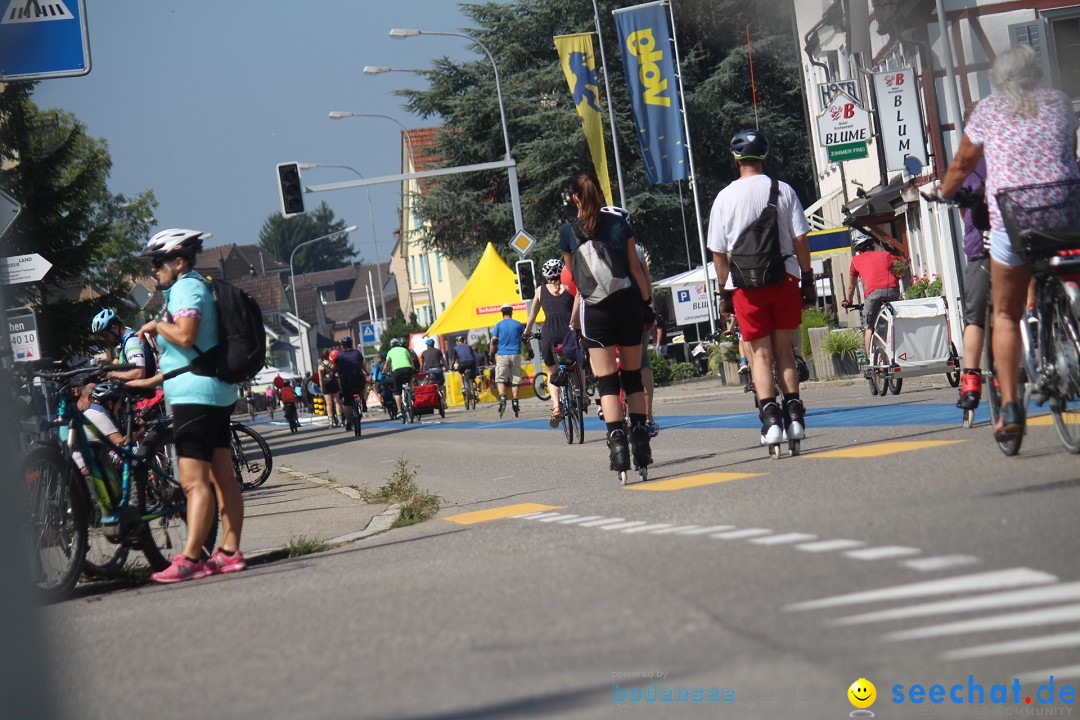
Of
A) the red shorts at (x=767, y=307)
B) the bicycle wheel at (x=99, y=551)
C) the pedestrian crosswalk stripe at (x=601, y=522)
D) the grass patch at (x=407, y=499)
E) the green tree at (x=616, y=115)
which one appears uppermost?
the green tree at (x=616, y=115)

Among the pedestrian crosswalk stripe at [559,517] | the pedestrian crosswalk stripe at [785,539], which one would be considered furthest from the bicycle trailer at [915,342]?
the pedestrian crosswalk stripe at [785,539]

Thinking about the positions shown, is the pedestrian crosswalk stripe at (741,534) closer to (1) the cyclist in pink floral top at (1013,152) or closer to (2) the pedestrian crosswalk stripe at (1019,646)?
(1) the cyclist in pink floral top at (1013,152)

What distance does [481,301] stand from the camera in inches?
1507

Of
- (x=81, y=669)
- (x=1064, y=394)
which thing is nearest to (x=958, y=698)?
(x=81, y=669)

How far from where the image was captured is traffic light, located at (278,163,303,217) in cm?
3584

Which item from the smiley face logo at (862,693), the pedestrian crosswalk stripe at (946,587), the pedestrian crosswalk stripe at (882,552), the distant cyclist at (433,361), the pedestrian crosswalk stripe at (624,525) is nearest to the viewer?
the smiley face logo at (862,693)

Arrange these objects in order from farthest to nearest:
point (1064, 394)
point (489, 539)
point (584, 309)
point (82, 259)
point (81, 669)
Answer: point (82, 259) → point (584, 309) → point (489, 539) → point (1064, 394) → point (81, 669)

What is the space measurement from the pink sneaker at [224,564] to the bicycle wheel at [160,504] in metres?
0.13

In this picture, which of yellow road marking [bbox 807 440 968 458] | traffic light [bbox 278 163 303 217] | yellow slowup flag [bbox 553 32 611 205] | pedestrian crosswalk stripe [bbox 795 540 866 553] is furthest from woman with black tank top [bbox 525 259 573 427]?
traffic light [bbox 278 163 303 217]

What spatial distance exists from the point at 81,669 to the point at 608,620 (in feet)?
6.32

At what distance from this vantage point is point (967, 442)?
363 inches

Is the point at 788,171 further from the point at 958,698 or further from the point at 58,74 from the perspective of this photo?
the point at 958,698

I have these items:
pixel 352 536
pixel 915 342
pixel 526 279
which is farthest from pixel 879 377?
pixel 526 279

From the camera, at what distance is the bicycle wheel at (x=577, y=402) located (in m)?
16.1
